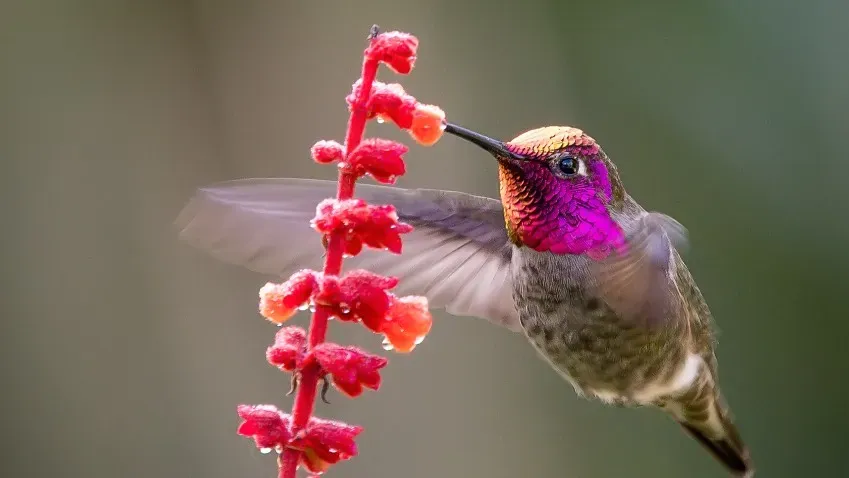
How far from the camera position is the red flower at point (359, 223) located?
376 mm

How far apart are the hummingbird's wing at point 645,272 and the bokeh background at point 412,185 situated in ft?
2.33

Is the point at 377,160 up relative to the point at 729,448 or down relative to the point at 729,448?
up

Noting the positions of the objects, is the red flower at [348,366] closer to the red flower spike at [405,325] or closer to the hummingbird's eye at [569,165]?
the red flower spike at [405,325]

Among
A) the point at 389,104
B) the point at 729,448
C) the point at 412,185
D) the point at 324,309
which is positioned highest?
the point at 389,104

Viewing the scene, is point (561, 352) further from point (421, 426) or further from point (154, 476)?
point (154, 476)

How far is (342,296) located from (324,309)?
18mm

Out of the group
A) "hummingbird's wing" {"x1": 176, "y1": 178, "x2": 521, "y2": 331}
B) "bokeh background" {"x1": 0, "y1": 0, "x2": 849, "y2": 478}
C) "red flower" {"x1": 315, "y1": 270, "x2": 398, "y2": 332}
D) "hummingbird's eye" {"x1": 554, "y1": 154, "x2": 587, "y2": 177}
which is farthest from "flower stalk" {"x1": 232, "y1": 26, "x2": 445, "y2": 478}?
"bokeh background" {"x1": 0, "y1": 0, "x2": 849, "y2": 478}

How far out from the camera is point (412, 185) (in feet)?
5.09

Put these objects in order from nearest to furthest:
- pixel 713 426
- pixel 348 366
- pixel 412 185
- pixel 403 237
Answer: pixel 348 366 < pixel 403 237 < pixel 713 426 < pixel 412 185

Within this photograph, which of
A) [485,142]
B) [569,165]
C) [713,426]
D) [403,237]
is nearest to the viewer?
[485,142]

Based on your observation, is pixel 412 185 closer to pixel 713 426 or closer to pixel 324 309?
pixel 713 426

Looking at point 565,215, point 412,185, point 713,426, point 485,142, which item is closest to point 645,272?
point 565,215

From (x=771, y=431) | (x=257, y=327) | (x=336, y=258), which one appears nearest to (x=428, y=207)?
(x=336, y=258)

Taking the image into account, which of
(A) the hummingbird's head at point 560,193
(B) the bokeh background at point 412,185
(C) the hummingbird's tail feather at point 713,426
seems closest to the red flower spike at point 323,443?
(A) the hummingbird's head at point 560,193
